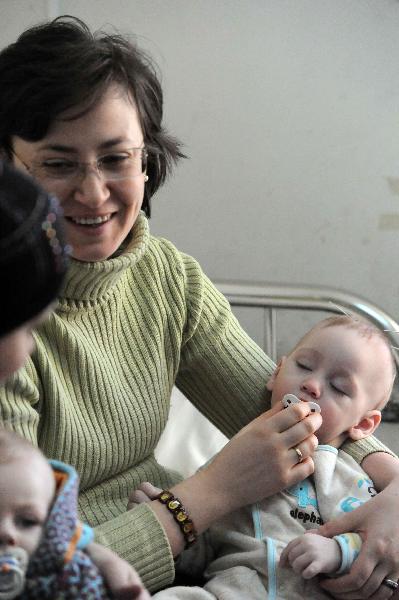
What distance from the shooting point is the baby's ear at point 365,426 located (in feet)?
5.93

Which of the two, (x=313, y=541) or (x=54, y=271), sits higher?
(x=54, y=271)

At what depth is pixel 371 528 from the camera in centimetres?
153

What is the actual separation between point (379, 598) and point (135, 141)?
0.89 meters

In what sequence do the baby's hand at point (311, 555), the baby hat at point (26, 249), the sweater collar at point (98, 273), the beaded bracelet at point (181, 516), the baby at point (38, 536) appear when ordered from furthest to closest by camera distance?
the sweater collar at point (98, 273), the beaded bracelet at point (181, 516), the baby's hand at point (311, 555), the baby at point (38, 536), the baby hat at point (26, 249)

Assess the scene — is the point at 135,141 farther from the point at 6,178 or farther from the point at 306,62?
the point at 306,62

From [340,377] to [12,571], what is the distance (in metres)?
0.95

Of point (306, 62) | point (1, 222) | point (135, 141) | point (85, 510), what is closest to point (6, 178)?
point (1, 222)

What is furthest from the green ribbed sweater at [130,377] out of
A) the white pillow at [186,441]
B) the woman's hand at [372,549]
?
the white pillow at [186,441]

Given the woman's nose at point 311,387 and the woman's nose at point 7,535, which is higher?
the woman's nose at point 7,535

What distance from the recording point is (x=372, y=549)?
1503 millimetres

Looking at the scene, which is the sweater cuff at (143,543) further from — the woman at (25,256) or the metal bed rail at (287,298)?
the metal bed rail at (287,298)

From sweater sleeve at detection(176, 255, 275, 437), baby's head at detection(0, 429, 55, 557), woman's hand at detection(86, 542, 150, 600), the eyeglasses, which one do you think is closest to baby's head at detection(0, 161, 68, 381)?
baby's head at detection(0, 429, 55, 557)

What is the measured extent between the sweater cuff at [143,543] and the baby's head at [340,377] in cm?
38

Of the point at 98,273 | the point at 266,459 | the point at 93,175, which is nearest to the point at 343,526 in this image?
the point at 266,459
